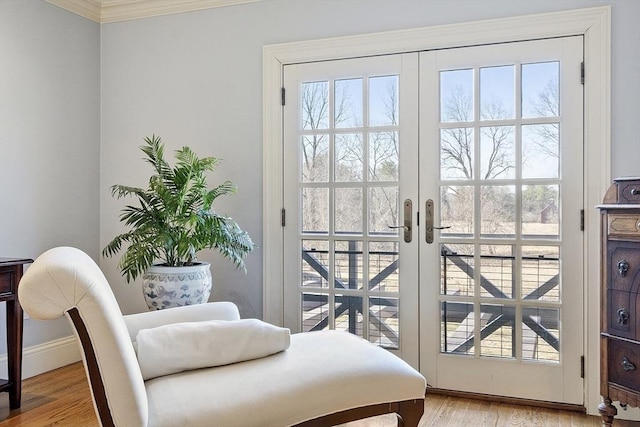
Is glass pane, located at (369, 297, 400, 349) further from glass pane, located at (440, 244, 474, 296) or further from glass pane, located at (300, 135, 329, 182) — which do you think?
glass pane, located at (300, 135, 329, 182)

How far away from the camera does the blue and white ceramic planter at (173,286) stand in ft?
8.91

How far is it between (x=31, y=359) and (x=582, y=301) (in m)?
3.22

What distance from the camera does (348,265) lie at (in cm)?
304

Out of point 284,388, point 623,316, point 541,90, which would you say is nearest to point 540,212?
point 541,90

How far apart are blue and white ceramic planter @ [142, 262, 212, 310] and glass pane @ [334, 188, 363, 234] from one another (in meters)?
0.87

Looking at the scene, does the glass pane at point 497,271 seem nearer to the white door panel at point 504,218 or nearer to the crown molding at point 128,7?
the white door panel at point 504,218

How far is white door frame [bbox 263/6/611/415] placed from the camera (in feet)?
8.37

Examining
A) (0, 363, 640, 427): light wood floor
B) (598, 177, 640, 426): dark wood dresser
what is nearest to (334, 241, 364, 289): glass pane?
(0, 363, 640, 427): light wood floor

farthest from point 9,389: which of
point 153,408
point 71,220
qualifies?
point 153,408

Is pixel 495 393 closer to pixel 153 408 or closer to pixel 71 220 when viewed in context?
pixel 153 408

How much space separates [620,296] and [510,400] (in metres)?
0.93

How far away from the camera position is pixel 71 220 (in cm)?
341

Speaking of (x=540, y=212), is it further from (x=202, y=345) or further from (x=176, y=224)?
(x=176, y=224)

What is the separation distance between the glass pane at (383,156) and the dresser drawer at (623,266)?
120cm
